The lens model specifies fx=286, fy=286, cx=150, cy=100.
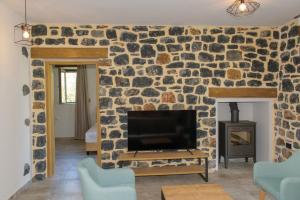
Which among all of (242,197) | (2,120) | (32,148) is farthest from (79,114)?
(242,197)

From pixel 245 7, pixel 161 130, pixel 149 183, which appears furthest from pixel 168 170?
pixel 245 7

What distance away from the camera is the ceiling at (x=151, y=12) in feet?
12.8

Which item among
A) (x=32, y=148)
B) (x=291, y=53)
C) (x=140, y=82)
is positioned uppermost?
(x=291, y=53)

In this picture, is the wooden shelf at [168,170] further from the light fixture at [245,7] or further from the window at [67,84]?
the window at [67,84]

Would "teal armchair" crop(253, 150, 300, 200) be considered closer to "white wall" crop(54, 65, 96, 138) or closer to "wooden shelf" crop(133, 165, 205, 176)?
"wooden shelf" crop(133, 165, 205, 176)

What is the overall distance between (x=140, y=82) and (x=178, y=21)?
4.12 feet

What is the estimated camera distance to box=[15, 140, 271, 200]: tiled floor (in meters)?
4.20

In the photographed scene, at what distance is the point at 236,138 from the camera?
573 centimetres

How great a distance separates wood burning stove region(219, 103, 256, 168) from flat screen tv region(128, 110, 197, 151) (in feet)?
2.72

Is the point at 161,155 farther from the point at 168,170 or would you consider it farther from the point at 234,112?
the point at 234,112

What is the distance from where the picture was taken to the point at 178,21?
4.94 meters

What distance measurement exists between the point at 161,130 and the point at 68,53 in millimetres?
2111

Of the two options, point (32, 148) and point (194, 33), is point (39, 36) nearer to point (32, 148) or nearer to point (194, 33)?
point (32, 148)

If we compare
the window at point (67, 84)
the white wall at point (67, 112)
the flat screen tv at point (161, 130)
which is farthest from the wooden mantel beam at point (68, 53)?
the window at point (67, 84)
